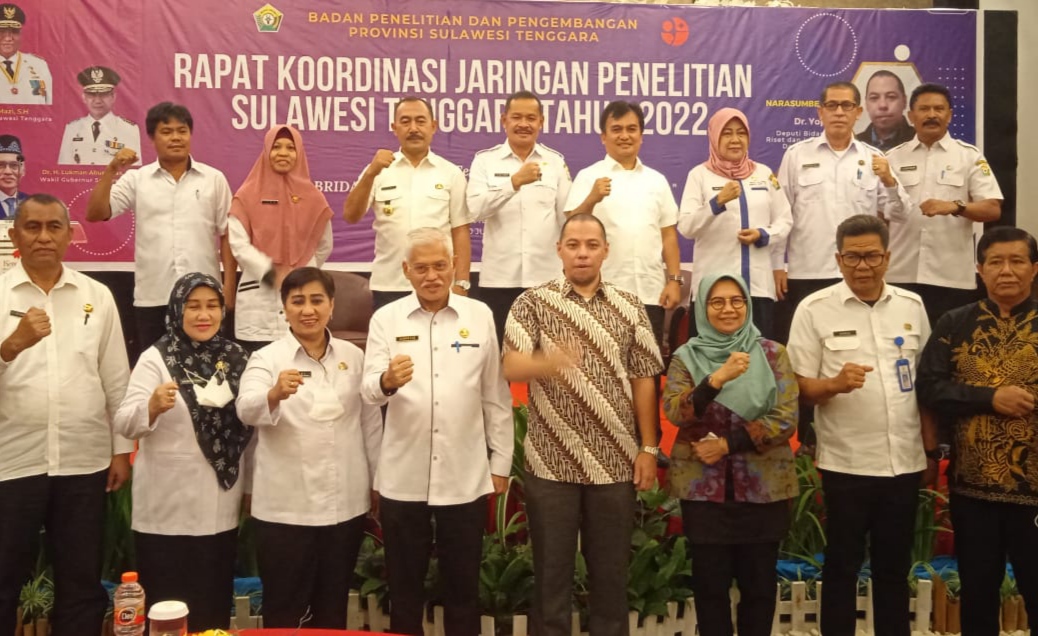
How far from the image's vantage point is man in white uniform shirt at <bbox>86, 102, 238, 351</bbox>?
4246mm

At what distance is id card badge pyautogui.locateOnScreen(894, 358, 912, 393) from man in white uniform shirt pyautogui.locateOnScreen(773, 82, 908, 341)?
163cm

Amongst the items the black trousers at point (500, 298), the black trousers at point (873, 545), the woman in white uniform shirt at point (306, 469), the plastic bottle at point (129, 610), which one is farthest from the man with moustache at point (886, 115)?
the plastic bottle at point (129, 610)

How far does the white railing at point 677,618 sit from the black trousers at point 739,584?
0.42 meters

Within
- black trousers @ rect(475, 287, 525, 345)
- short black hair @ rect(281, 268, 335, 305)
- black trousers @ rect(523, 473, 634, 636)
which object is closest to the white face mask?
short black hair @ rect(281, 268, 335, 305)

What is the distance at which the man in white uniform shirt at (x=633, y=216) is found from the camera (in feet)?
14.3

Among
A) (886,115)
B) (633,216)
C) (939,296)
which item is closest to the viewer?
(633,216)

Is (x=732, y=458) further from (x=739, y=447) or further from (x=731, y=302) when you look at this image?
(x=731, y=302)

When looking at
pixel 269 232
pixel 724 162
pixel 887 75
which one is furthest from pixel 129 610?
pixel 887 75

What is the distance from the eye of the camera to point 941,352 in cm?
321

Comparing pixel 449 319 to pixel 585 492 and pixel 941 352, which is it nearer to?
pixel 585 492

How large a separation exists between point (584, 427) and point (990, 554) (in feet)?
4.70

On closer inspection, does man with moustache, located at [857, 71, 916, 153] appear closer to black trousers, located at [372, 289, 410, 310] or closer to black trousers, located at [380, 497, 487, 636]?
black trousers, located at [372, 289, 410, 310]

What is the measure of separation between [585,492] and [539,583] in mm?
333

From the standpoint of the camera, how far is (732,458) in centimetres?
304
